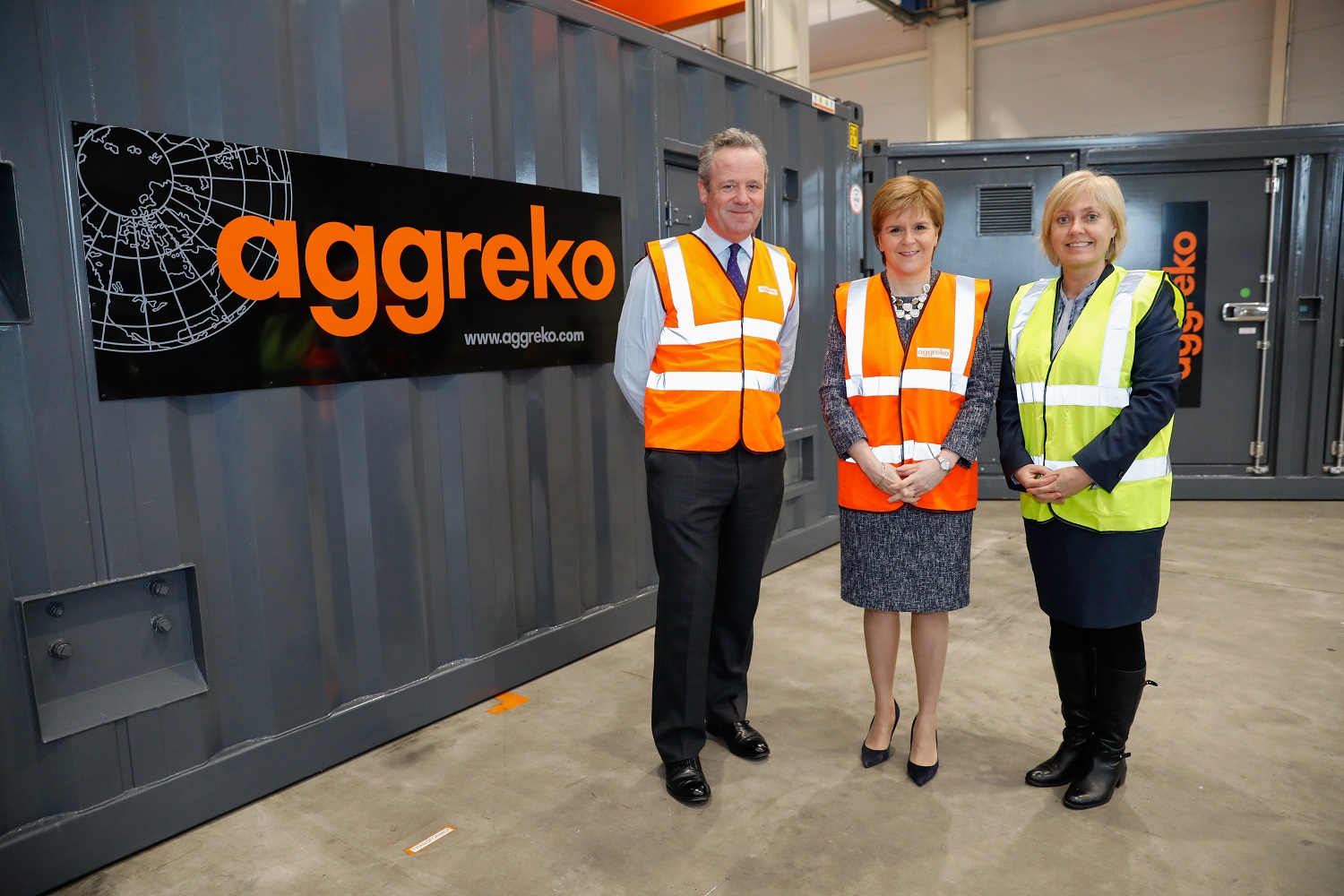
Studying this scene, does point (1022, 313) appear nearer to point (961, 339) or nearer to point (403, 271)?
point (961, 339)

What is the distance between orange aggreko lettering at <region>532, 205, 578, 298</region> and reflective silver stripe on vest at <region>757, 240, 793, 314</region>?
93 centimetres

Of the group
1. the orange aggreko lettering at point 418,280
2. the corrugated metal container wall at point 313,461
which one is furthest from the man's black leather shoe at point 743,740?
the orange aggreko lettering at point 418,280

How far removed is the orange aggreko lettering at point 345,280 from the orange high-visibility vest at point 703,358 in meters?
0.86

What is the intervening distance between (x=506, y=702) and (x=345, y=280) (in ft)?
4.90

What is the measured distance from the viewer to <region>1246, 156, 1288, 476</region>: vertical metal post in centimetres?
553

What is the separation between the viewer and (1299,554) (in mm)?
4484

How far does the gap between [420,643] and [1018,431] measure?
6.28ft

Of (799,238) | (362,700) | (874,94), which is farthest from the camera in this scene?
(874,94)

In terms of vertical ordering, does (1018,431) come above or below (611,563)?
above

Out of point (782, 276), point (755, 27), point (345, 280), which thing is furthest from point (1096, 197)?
point (755, 27)

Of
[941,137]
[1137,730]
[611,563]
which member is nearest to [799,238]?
[611,563]

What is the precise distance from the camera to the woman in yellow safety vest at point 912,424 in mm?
2213

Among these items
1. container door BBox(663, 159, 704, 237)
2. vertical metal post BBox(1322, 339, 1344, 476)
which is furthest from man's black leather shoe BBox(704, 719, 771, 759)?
vertical metal post BBox(1322, 339, 1344, 476)

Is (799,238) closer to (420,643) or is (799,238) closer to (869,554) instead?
(869,554)
